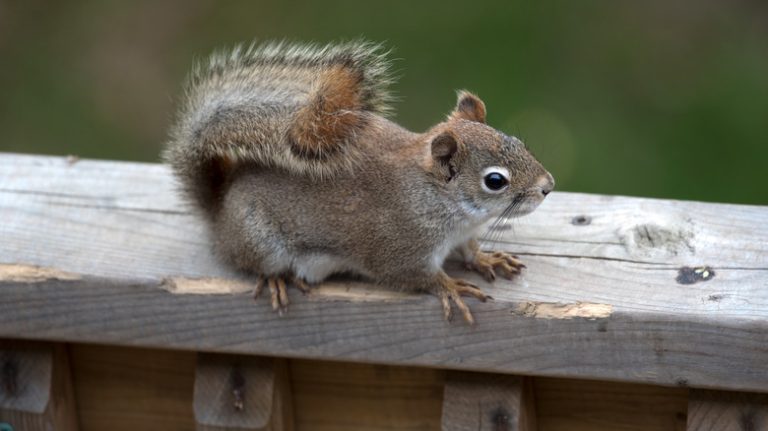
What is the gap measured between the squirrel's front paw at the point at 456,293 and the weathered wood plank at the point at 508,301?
15 millimetres

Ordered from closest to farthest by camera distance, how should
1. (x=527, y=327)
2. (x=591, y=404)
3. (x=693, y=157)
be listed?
1. (x=527, y=327)
2. (x=591, y=404)
3. (x=693, y=157)

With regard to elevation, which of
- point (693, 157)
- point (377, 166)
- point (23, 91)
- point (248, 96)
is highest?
point (23, 91)

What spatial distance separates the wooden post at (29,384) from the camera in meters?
1.76

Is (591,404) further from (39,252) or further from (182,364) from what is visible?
(39,252)

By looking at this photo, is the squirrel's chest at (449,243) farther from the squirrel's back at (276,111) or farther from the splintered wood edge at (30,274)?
the splintered wood edge at (30,274)

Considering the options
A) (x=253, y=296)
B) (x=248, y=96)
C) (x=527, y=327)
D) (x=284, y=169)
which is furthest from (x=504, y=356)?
(x=248, y=96)

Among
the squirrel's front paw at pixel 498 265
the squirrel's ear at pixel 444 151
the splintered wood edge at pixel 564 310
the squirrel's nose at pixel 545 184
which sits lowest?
the splintered wood edge at pixel 564 310

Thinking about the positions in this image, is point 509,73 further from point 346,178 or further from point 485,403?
point 485,403

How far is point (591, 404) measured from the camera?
5.45 ft

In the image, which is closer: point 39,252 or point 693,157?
point 39,252

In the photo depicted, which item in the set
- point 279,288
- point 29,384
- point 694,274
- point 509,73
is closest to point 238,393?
point 279,288

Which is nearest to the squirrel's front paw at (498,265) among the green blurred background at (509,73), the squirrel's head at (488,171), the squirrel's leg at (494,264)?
the squirrel's leg at (494,264)

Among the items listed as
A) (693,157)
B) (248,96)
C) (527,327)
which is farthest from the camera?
(693,157)

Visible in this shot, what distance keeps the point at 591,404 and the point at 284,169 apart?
0.64m
